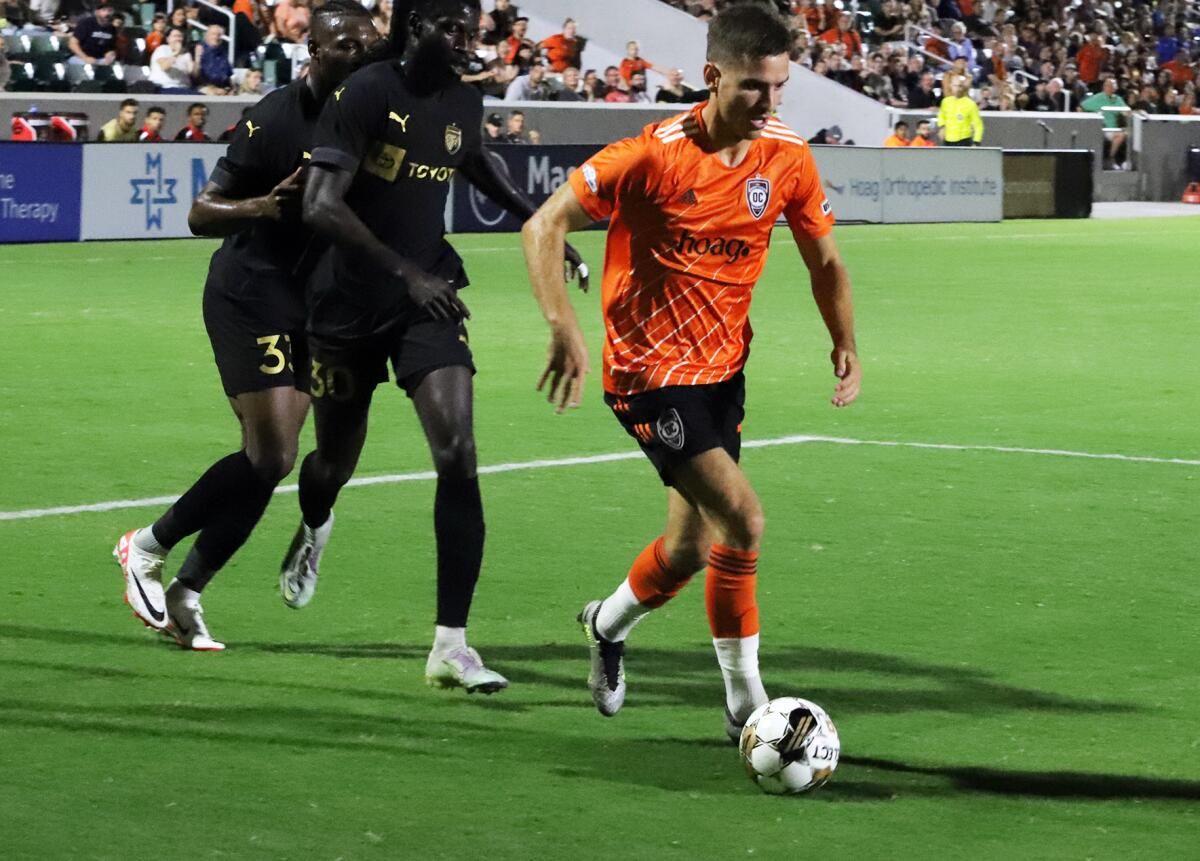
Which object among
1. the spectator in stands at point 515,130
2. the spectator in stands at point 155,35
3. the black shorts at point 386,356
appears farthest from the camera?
the spectator in stands at point 155,35

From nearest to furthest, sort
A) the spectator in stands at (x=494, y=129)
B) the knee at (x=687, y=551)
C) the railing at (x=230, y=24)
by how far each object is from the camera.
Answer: the knee at (x=687, y=551) → the spectator in stands at (x=494, y=129) → the railing at (x=230, y=24)

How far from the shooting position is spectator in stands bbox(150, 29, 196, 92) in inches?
1126

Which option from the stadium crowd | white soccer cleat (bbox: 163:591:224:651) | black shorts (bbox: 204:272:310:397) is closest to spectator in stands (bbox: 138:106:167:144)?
the stadium crowd

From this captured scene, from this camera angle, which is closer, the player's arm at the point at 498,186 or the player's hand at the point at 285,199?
the player's hand at the point at 285,199

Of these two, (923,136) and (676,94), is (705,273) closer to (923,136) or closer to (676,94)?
(923,136)

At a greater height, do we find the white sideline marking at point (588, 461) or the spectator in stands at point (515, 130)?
the white sideline marking at point (588, 461)

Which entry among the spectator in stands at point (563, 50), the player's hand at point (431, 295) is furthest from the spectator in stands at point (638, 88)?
the player's hand at point (431, 295)

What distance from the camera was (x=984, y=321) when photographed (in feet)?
59.4

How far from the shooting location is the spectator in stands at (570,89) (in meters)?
33.0

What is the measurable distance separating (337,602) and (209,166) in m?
17.5

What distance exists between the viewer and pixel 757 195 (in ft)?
19.2

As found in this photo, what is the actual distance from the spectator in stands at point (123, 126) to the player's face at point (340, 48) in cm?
1782

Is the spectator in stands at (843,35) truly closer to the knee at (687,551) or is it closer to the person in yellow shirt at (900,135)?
the person in yellow shirt at (900,135)

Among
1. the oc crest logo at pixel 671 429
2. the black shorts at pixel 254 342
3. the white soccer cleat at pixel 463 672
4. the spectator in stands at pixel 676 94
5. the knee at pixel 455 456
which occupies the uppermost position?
the oc crest logo at pixel 671 429
